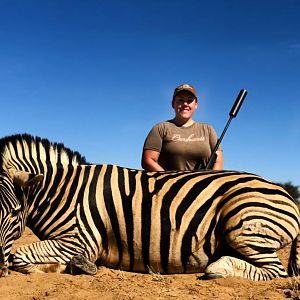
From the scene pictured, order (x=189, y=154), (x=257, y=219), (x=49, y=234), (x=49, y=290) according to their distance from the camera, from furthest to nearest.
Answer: (x=189, y=154) < (x=49, y=234) < (x=257, y=219) < (x=49, y=290)

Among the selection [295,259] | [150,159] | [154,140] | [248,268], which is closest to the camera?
[248,268]

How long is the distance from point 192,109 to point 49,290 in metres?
3.27

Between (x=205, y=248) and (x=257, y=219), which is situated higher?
(x=257, y=219)

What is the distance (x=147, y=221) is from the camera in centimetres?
367

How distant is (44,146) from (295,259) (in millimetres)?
2444

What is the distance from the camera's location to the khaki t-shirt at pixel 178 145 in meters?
5.42

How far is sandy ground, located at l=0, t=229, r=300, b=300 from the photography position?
2.86 m

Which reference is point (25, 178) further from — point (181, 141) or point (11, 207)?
point (181, 141)

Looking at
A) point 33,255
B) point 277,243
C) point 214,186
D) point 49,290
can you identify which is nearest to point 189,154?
point 214,186

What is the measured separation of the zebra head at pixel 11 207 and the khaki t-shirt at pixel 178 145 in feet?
6.60

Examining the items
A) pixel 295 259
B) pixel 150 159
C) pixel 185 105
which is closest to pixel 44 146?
pixel 150 159

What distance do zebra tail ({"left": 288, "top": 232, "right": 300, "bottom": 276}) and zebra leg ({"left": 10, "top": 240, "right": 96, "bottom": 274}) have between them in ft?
5.40

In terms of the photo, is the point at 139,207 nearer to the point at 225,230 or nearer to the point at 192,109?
the point at 225,230

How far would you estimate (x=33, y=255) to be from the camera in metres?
3.57
